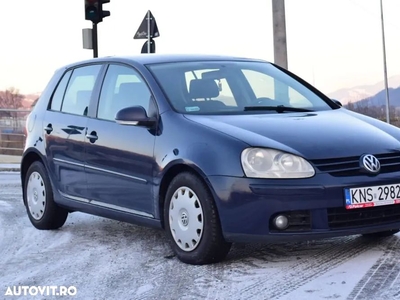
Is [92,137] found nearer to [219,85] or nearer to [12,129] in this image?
[219,85]

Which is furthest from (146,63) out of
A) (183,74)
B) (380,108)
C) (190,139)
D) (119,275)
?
(380,108)

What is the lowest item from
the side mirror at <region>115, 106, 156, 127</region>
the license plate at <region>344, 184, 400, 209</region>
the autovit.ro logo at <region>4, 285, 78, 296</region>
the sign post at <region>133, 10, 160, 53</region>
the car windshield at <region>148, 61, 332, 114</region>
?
the autovit.ro logo at <region>4, 285, 78, 296</region>

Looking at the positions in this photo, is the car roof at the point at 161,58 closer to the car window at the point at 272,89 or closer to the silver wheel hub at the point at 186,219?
the car window at the point at 272,89

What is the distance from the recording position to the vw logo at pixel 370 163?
18.4 ft

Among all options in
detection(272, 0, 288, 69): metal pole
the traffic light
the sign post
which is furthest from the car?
the traffic light

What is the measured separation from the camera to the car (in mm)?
5520

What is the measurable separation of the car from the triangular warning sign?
28.6ft

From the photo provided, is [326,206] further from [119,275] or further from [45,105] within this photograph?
[45,105]

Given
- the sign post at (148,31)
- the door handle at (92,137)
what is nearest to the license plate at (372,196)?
the door handle at (92,137)

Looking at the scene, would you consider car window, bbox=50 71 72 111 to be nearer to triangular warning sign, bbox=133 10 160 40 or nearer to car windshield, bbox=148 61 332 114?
car windshield, bbox=148 61 332 114

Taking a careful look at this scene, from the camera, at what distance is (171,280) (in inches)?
214

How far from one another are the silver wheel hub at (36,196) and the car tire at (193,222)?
2150mm

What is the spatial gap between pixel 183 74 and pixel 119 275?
5.93ft

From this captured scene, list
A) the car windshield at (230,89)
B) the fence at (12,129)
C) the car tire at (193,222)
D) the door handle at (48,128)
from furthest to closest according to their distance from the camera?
the fence at (12,129)
the door handle at (48,128)
the car windshield at (230,89)
the car tire at (193,222)
